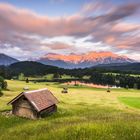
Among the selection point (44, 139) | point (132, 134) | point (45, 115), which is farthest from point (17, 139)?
point (45, 115)

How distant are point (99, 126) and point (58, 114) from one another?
38480 mm

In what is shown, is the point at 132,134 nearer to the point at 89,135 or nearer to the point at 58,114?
the point at 89,135

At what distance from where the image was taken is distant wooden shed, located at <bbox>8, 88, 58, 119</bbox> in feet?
→ 174

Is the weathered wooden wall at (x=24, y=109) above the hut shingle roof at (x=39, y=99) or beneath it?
beneath

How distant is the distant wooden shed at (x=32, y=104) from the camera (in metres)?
53.0

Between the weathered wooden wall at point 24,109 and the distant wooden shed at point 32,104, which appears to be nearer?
the distant wooden shed at point 32,104

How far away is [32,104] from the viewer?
52.7 m

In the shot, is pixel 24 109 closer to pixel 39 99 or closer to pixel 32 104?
pixel 32 104

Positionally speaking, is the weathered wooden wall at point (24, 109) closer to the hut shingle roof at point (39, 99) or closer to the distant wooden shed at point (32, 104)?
the distant wooden shed at point (32, 104)

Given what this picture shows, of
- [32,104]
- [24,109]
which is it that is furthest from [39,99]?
[24,109]

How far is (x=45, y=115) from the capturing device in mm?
55531

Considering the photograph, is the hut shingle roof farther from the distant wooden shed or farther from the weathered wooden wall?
the weathered wooden wall

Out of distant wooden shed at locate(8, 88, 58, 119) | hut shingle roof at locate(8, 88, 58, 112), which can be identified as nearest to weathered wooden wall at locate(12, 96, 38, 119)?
distant wooden shed at locate(8, 88, 58, 119)

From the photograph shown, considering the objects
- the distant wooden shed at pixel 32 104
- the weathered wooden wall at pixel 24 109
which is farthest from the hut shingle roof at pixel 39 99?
the weathered wooden wall at pixel 24 109
